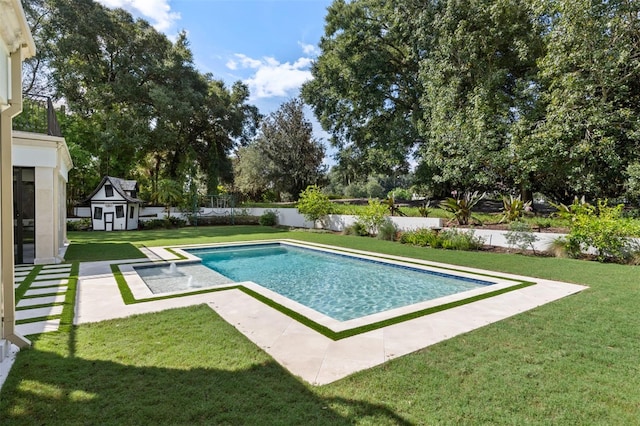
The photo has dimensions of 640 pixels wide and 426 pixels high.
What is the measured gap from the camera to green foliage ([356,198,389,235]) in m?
15.8

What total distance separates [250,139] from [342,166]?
10453 mm

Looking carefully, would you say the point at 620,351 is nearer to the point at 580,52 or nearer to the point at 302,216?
the point at 580,52

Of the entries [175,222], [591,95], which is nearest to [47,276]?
[175,222]

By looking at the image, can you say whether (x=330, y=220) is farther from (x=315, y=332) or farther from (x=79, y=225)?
(x=79, y=225)

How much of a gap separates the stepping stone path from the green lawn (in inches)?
21.6

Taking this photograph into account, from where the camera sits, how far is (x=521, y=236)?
1079 centimetres


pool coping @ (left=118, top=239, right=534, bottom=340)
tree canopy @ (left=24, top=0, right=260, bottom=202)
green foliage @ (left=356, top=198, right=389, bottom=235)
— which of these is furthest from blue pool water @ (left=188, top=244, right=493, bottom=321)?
tree canopy @ (left=24, top=0, right=260, bottom=202)

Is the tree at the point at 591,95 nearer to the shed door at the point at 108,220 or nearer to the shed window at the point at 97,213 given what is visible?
the shed door at the point at 108,220

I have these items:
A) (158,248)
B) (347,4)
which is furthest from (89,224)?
(347,4)

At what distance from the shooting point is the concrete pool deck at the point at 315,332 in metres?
3.35

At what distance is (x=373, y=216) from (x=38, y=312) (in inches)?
525

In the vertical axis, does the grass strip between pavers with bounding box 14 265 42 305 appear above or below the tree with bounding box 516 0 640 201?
below

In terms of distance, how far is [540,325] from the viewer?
14.2 ft

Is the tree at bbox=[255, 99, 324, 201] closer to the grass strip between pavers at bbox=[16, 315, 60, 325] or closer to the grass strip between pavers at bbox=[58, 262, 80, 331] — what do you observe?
the grass strip between pavers at bbox=[58, 262, 80, 331]
